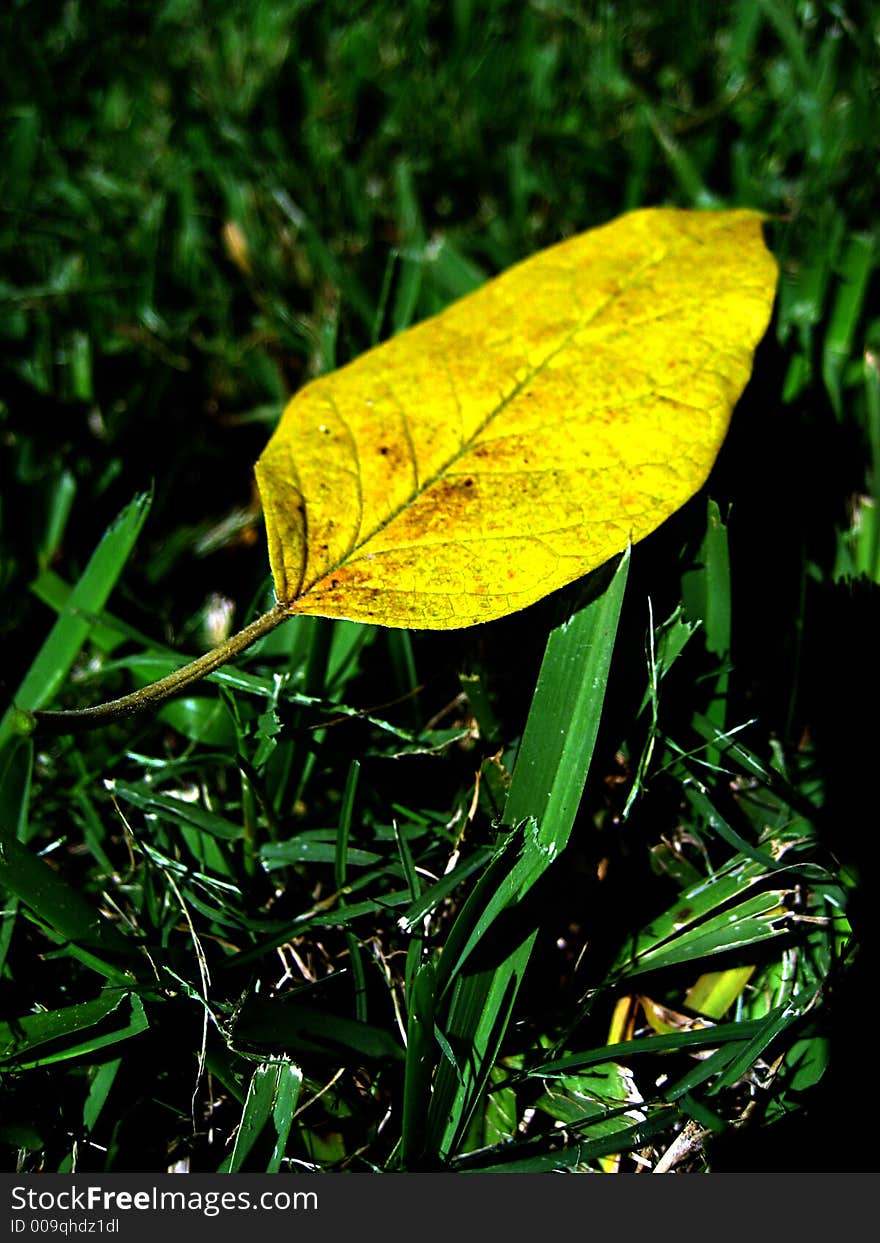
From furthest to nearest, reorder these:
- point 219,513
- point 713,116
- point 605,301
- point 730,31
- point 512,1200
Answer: point 730,31 → point 713,116 → point 219,513 → point 605,301 → point 512,1200

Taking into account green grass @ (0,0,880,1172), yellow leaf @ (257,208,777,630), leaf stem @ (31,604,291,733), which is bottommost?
green grass @ (0,0,880,1172)

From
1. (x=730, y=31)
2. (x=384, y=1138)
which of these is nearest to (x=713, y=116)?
(x=730, y=31)

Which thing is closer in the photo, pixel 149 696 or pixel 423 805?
pixel 149 696

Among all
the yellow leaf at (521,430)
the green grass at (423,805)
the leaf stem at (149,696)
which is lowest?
the green grass at (423,805)

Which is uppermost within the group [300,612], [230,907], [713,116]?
[713,116]

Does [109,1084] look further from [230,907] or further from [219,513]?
[219,513]
